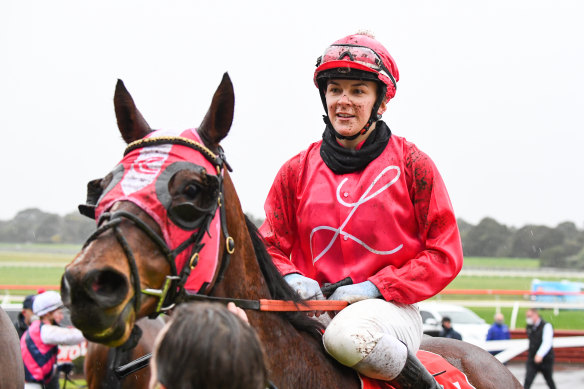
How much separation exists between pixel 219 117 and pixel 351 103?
894 mm

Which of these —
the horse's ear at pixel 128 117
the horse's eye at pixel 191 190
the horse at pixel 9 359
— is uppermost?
the horse's ear at pixel 128 117

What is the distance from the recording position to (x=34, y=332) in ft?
23.6

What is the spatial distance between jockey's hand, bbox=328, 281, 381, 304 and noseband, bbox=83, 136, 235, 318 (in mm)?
673

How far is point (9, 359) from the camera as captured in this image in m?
4.10

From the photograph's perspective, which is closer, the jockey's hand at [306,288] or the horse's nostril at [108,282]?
the horse's nostril at [108,282]

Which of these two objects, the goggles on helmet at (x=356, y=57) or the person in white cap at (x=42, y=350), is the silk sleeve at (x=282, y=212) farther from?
the person in white cap at (x=42, y=350)

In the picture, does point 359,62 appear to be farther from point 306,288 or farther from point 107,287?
point 107,287

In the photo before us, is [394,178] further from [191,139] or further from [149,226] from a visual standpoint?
[149,226]

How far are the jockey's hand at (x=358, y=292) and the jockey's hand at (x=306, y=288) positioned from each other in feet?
0.30

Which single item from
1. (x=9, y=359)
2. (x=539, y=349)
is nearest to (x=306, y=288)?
(x=9, y=359)

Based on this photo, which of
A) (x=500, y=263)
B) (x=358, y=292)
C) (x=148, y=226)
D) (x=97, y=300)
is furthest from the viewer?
(x=500, y=263)

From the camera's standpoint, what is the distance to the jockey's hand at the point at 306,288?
9.19 ft

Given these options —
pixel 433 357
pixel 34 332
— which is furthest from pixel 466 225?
pixel 433 357

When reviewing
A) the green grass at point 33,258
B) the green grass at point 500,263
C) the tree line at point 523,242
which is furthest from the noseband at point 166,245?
the green grass at point 500,263
